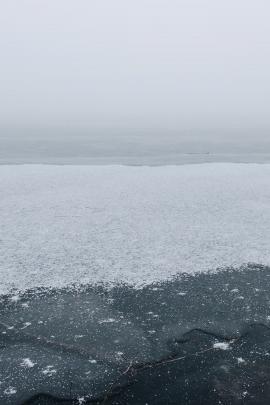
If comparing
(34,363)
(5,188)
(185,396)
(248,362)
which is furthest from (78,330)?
(5,188)

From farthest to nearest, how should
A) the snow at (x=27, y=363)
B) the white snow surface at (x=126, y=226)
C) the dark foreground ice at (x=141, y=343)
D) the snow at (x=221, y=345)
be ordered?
the white snow surface at (x=126, y=226), the snow at (x=221, y=345), the snow at (x=27, y=363), the dark foreground ice at (x=141, y=343)

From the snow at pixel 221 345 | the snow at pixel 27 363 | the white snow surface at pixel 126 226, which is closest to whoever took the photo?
the snow at pixel 27 363

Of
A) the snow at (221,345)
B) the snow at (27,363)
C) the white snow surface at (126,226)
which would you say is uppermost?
the white snow surface at (126,226)

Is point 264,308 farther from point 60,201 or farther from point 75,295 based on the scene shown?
point 60,201

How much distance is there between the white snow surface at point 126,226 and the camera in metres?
8.20

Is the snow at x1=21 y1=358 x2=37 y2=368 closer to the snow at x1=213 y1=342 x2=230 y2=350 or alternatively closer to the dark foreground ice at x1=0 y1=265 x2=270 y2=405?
the dark foreground ice at x1=0 y1=265 x2=270 y2=405

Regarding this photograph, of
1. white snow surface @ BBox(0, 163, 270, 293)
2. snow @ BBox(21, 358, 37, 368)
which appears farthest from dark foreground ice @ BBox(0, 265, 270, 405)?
white snow surface @ BBox(0, 163, 270, 293)

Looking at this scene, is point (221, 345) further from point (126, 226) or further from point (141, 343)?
point (126, 226)

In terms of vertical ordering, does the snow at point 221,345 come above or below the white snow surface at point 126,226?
below

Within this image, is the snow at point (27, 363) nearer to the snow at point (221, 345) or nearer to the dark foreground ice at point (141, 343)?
the dark foreground ice at point (141, 343)

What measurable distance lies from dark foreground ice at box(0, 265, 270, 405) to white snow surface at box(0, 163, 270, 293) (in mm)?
661

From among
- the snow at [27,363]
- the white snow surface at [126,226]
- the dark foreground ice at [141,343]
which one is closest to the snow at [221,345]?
the dark foreground ice at [141,343]

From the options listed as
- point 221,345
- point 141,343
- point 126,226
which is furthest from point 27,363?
point 126,226

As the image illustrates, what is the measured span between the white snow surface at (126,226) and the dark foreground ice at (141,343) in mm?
661
